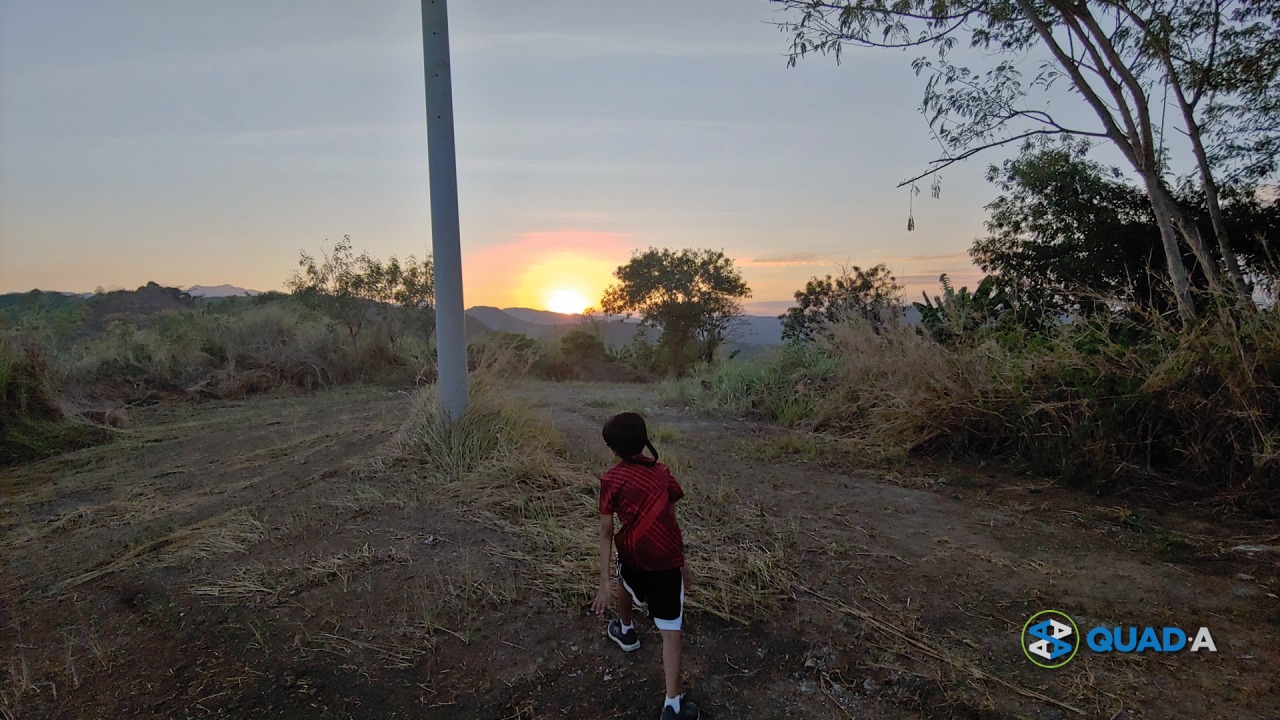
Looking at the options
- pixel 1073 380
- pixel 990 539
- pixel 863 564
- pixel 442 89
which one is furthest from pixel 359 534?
pixel 1073 380

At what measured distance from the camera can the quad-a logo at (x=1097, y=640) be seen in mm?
2602

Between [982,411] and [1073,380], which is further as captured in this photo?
[982,411]

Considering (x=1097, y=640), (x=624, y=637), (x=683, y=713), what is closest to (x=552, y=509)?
(x=624, y=637)

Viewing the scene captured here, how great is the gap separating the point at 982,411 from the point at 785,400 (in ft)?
9.77

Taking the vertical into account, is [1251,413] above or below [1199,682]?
above

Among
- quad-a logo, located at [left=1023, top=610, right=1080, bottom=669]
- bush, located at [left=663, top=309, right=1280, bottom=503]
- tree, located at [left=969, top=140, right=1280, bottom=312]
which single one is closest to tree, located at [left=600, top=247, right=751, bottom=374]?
tree, located at [left=969, top=140, right=1280, bottom=312]

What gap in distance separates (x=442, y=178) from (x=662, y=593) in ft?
13.4

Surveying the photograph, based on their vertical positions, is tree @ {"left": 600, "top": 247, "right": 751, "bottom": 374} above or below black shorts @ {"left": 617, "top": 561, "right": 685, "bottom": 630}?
above

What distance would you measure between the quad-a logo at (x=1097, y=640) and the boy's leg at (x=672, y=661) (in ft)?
5.04

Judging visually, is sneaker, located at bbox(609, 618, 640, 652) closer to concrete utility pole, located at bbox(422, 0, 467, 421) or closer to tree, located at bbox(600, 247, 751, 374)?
concrete utility pole, located at bbox(422, 0, 467, 421)

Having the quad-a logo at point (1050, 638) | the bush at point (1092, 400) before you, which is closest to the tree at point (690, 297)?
the bush at point (1092, 400)

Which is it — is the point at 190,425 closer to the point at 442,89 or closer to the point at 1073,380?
the point at 442,89

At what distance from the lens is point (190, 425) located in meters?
7.84

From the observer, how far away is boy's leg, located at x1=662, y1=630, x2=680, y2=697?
7.30 ft
